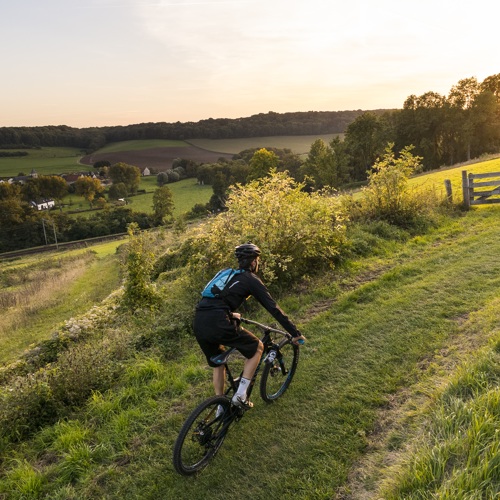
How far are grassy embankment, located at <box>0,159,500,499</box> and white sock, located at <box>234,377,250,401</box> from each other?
68cm

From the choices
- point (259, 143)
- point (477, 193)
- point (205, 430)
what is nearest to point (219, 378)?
point (205, 430)

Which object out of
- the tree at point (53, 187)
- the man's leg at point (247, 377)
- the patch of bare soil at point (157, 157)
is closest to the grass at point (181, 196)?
the patch of bare soil at point (157, 157)

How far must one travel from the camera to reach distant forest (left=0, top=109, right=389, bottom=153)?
129 metres

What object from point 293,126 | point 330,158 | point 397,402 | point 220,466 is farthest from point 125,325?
point 293,126

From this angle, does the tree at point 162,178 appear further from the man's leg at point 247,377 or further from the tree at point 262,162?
the man's leg at point 247,377

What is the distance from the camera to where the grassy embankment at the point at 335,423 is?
10.8 feet

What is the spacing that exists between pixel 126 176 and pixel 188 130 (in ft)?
167

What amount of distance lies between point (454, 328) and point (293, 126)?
13234cm

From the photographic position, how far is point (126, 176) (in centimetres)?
9481

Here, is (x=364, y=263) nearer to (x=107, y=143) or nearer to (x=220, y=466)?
(x=220, y=466)

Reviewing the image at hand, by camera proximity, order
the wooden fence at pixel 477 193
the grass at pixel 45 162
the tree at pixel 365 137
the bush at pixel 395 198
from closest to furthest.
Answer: the bush at pixel 395 198
the wooden fence at pixel 477 193
the tree at pixel 365 137
the grass at pixel 45 162

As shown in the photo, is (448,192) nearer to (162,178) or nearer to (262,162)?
(262,162)

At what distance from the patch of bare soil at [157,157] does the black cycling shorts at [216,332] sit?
352ft

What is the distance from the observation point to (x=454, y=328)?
6.39 m
